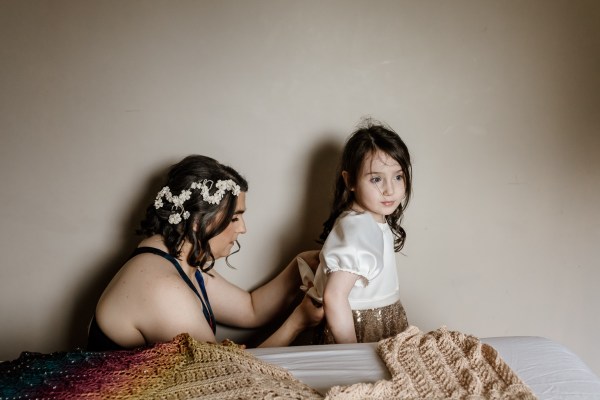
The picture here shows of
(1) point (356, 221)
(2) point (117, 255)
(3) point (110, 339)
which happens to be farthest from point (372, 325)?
(2) point (117, 255)

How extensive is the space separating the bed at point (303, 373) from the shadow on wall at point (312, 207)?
2.15 feet

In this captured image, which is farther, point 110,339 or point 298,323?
point 298,323

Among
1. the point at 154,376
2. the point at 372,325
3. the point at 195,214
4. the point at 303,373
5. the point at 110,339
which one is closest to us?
the point at 154,376

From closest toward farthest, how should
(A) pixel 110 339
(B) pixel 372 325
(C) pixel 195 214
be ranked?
1. (A) pixel 110 339
2. (C) pixel 195 214
3. (B) pixel 372 325

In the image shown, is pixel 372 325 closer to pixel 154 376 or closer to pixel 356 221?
pixel 356 221

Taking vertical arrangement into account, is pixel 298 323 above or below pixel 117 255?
below

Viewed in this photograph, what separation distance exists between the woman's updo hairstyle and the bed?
1.33 feet

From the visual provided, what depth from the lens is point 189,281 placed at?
1625 mm

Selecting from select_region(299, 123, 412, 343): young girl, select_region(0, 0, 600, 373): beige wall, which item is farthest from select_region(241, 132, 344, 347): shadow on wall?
select_region(299, 123, 412, 343): young girl

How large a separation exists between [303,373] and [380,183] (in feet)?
2.26

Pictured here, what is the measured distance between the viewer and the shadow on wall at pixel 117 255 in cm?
194

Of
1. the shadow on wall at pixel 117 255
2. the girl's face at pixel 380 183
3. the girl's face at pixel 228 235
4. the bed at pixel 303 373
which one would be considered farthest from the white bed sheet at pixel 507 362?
the shadow on wall at pixel 117 255

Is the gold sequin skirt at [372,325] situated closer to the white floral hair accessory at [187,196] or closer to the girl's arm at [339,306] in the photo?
the girl's arm at [339,306]

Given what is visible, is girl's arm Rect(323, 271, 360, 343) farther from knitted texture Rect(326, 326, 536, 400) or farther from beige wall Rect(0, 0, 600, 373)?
beige wall Rect(0, 0, 600, 373)
